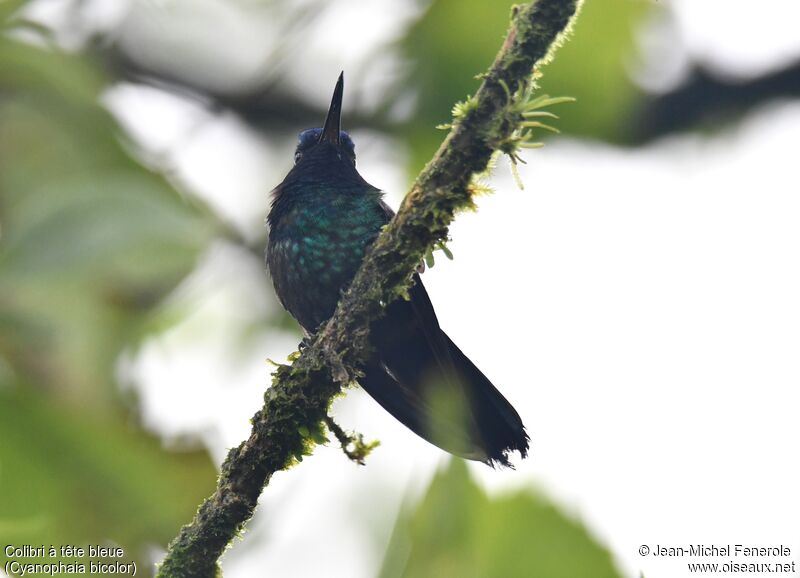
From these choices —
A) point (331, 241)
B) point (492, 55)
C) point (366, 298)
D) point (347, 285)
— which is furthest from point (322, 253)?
point (492, 55)

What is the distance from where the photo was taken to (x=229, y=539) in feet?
9.71

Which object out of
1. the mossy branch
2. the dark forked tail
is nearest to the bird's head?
the dark forked tail

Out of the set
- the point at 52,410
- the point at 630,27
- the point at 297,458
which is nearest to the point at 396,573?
the point at 52,410

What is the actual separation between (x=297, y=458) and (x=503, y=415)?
1203 mm

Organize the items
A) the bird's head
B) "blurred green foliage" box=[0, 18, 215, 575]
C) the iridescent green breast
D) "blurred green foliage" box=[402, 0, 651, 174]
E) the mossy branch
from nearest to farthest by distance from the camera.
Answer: "blurred green foliage" box=[0, 18, 215, 575] < "blurred green foliage" box=[402, 0, 651, 174] < the mossy branch < the iridescent green breast < the bird's head

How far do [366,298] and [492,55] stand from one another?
1.07 m

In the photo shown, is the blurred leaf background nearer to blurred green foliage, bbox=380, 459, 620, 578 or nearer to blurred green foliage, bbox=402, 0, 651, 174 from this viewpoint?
blurred green foliage, bbox=380, 459, 620, 578

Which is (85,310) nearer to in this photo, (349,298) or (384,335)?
(349,298)

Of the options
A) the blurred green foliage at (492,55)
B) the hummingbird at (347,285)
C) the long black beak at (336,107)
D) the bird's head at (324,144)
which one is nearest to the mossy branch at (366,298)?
the blurred green foliage at (492,55)

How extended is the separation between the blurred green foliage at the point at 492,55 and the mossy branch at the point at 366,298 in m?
0.06

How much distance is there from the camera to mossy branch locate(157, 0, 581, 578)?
221 centimetres
